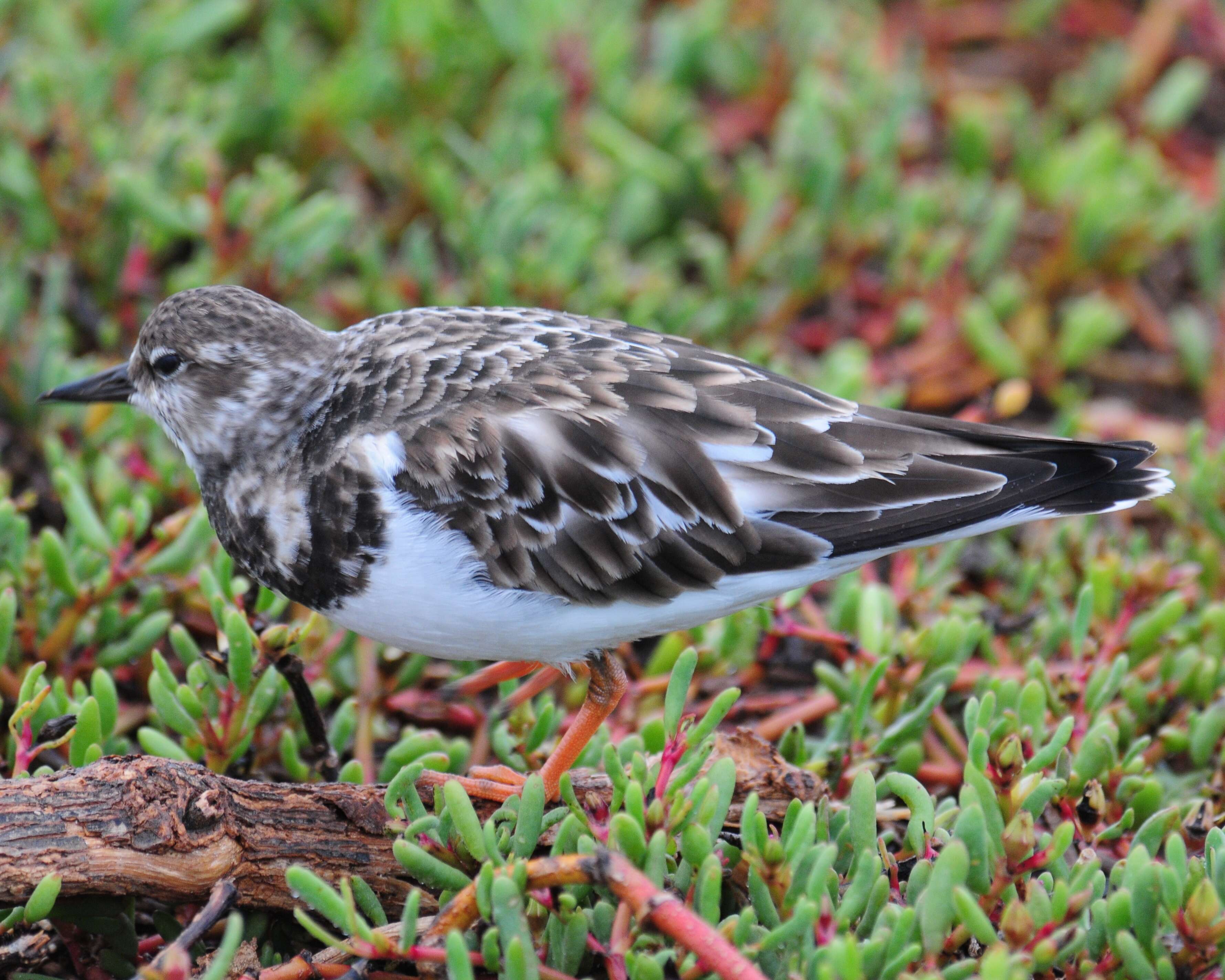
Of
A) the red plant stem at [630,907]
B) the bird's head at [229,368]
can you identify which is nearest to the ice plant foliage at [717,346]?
the red plant stem at [630,907]

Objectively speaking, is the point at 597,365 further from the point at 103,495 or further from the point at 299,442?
the point at 103,495

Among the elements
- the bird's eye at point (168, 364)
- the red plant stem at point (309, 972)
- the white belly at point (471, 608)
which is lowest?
the red plant stem at point (309, 972)

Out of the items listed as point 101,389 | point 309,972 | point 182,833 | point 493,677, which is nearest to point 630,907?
point 309,972

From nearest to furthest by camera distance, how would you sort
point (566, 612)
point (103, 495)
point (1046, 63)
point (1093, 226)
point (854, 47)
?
point (566, 612) → point (103, 495) → point (1093, 226) → point (854, 47) → point (1046, 63)

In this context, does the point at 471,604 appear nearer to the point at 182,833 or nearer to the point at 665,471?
the point at 665,471

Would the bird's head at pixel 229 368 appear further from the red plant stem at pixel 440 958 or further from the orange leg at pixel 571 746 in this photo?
the red plant stem at pixel 440 958

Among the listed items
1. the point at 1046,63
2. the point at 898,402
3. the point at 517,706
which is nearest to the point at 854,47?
the point at 1046,63

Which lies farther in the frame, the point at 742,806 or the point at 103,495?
the point at 103,495
